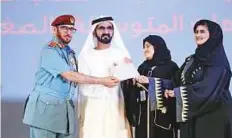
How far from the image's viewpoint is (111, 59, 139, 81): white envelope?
118 inches

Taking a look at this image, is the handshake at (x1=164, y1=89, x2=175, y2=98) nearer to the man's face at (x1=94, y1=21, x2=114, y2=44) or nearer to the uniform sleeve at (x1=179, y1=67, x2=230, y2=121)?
the uniform sleeve at (x1=179, y1=67, x2=230, y2=121)

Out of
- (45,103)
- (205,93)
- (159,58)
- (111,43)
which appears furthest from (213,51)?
(45,103)

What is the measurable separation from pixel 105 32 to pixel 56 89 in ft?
1.60

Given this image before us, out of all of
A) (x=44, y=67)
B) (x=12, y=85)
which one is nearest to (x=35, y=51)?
(x=12, y=85)

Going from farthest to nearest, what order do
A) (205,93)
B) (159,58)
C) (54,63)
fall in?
(159,58)
(54,63)
(205,93)

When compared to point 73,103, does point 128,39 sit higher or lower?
higher

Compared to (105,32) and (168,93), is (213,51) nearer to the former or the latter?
(168,93)

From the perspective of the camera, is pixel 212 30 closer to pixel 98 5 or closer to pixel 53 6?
pixel 98 5

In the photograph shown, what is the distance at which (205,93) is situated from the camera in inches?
111

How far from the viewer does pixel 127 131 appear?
307 cm

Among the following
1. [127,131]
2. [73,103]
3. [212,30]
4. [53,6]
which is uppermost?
[53,6]

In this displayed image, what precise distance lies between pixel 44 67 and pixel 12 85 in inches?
25.4

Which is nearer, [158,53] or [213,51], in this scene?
[213,51]

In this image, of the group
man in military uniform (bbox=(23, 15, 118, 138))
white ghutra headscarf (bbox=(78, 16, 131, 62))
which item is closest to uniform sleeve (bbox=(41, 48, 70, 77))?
man in military uniform (bbox=(23, 15, 118, 138))
